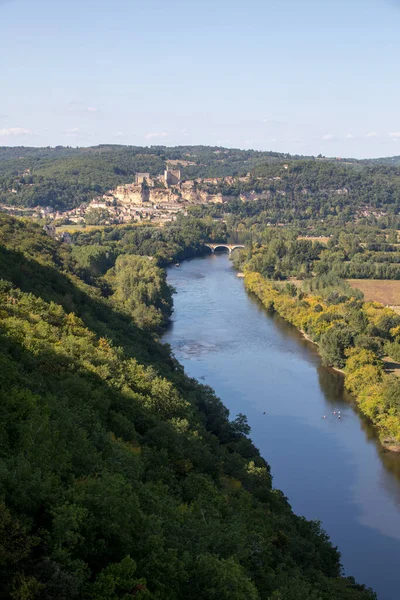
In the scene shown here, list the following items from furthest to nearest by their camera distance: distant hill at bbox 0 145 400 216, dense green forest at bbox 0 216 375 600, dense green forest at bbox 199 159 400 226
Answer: distant hill at bbox 0 145 400 216, dense green forest at bbox 199 159 400 226, dense green forest at bbox 0 216 375 600

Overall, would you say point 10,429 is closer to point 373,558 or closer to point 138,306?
point 373,558

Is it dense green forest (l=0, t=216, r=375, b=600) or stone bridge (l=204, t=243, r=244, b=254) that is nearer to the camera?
dense green forest (l=0, t=216, r=375, b=600)

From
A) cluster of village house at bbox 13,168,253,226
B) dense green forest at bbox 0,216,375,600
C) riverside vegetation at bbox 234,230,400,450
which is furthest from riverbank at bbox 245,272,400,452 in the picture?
cluster of village house at bbox 13,168,253,226

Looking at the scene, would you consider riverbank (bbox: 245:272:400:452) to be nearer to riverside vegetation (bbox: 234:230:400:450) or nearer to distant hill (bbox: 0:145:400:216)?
riverside vegetation (bbox: 234:230:400:450)

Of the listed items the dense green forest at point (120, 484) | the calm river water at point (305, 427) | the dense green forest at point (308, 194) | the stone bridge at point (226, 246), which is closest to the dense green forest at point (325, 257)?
the stone bridge at point (226, 246)

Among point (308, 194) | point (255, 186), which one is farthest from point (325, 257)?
point (255, 186)
